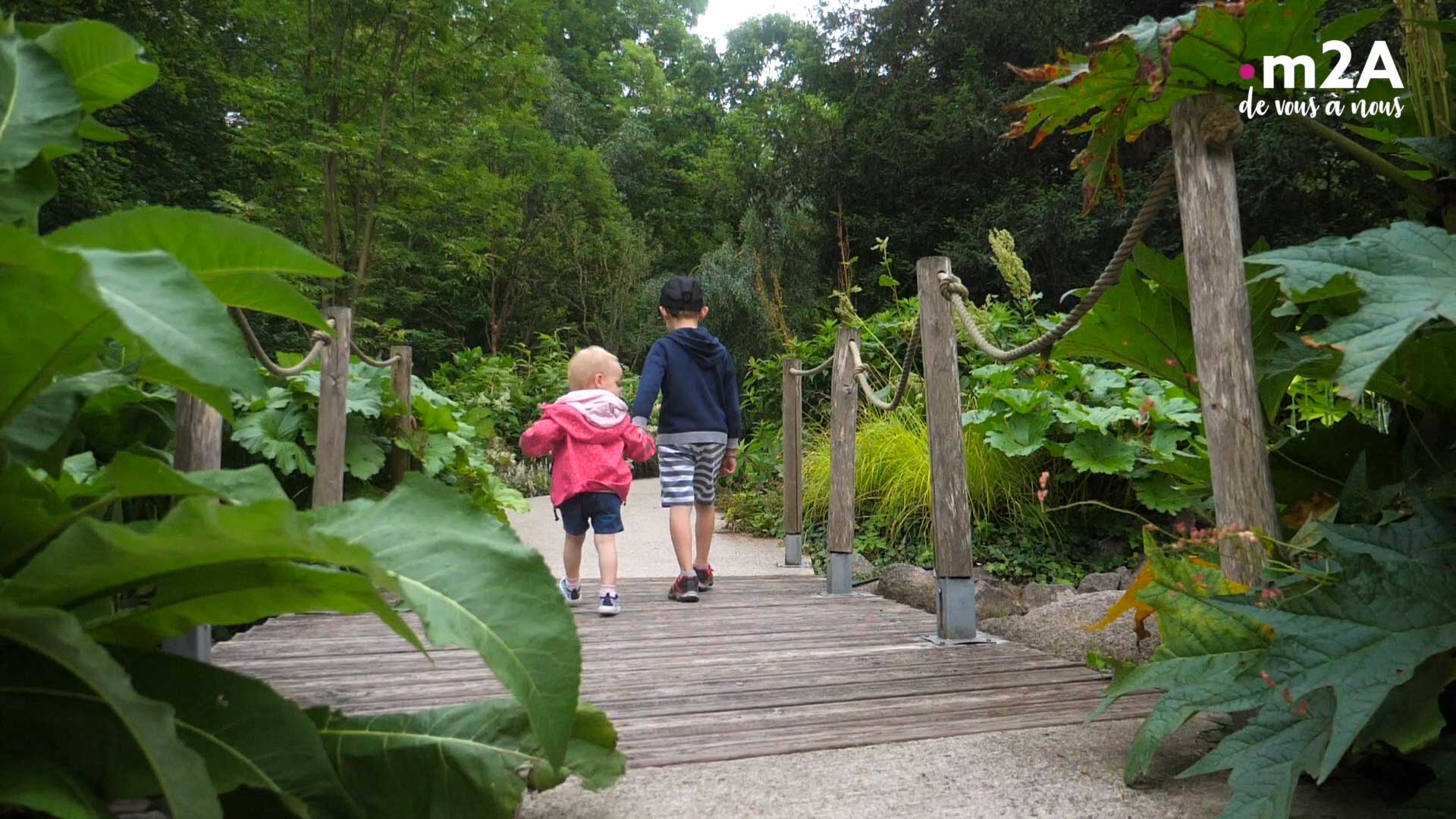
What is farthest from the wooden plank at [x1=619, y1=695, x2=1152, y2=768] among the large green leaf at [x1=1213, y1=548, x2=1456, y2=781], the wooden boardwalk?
the large green leaf at [x1=1213, y1=548, x2=1456, y2=781]

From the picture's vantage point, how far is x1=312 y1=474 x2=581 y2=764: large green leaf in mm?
925

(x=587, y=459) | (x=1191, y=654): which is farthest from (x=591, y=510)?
(x=1191, y=654)

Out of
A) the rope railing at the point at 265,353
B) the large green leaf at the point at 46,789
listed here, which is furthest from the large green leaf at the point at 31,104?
the rope railing at the point at 265,353

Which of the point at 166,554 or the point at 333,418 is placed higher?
the point at 333,418

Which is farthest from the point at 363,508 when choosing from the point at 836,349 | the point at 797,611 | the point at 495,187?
the point at 495,187

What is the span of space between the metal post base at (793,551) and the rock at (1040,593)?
4.97ft

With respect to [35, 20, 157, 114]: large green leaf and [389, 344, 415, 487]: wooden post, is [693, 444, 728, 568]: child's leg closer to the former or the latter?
[389, 344, 415, 487]: wooden post

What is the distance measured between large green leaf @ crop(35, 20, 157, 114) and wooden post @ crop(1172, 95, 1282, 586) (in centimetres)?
172

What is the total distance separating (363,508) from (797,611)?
306cm

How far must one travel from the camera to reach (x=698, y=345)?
4.60m

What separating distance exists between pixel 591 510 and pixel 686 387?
762mm

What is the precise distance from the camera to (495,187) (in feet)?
45.4

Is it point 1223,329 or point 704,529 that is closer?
point 1223,329

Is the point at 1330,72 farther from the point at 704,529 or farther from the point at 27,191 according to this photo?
the point at 704,529
